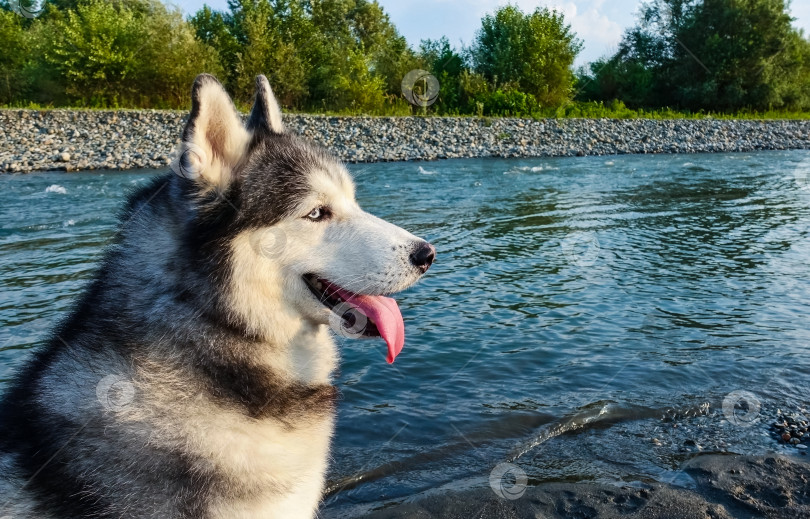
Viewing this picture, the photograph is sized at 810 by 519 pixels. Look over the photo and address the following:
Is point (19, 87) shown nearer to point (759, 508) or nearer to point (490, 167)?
point (490, 167)

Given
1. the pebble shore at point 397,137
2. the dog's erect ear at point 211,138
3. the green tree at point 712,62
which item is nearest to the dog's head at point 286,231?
the dog's erect ear at point 211,138

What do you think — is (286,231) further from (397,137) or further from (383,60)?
(383,60)

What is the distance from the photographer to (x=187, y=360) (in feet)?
8.27

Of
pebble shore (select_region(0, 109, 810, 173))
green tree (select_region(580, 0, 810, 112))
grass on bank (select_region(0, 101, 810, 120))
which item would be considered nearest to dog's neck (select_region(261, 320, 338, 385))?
pebble shore (select_region(0, 109, 810, 173))

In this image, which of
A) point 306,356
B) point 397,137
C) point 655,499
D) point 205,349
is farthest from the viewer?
point 397,137

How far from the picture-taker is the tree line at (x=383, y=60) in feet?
106

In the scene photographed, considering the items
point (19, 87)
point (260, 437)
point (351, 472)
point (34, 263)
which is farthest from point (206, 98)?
point (19, 87)

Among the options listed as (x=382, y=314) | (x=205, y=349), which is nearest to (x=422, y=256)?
(x=382, y=314)

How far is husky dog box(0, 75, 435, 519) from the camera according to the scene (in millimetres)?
2369

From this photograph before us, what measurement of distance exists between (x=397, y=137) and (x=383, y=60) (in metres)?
13.6

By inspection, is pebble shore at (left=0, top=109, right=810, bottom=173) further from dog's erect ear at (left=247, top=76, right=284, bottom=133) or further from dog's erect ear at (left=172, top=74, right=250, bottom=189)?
dog's erect ear at (left=172, top=74, right=250, bottom=189)

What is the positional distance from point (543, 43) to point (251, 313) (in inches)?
1588

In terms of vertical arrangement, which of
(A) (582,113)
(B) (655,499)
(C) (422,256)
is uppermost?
(C) (422,256)

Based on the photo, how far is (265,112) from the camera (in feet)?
10.2
